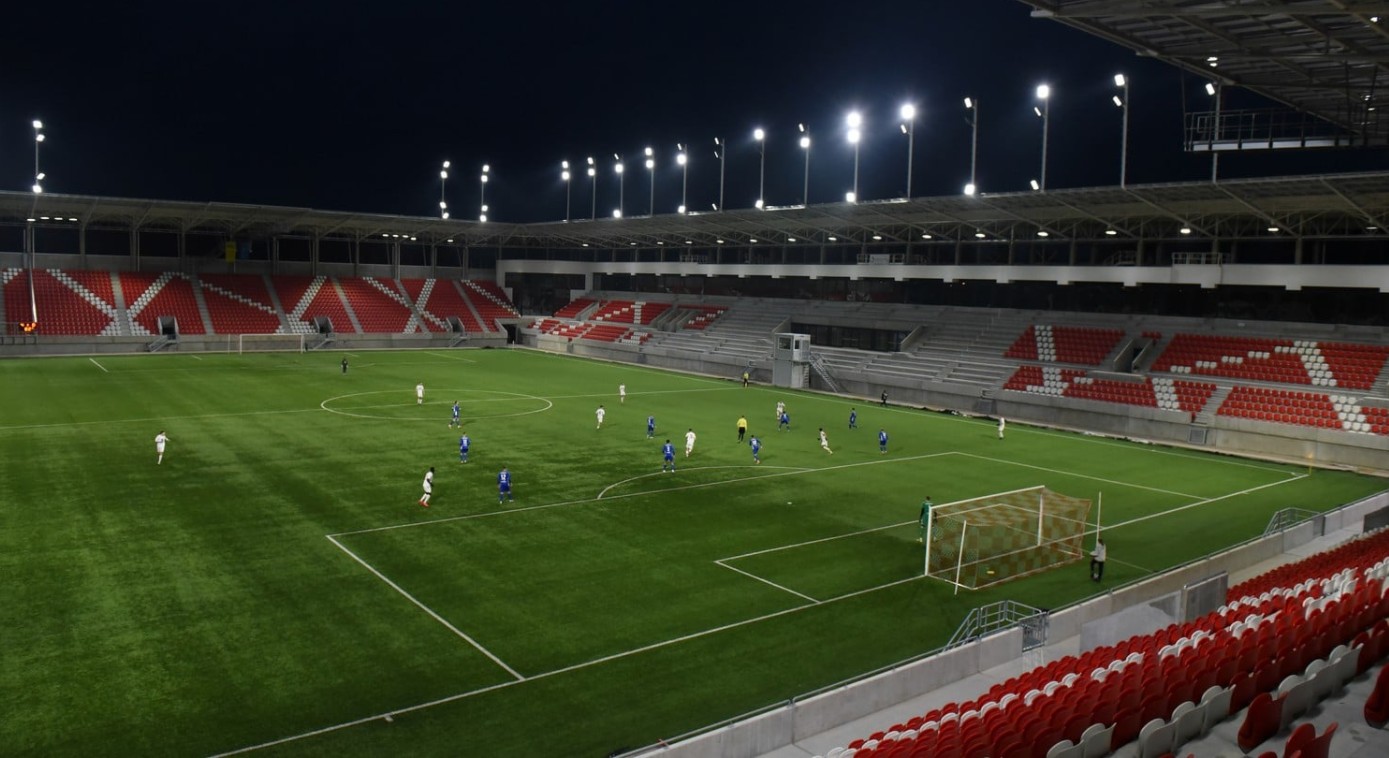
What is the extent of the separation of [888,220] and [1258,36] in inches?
1473

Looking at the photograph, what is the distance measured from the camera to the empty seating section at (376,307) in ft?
254

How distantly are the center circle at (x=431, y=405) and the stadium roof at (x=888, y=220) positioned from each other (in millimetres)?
19623

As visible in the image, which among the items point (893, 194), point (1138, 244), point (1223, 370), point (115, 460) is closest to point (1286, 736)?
point (115, 460)

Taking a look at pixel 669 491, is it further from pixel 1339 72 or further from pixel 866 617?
pixel 1339 72

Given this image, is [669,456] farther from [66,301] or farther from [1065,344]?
[66,301]

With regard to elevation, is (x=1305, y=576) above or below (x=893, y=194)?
below

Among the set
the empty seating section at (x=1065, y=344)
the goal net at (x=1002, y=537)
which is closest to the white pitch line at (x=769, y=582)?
the goal net at (x=1002, y=537)

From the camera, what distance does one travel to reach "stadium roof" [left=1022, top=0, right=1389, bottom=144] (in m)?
15.4

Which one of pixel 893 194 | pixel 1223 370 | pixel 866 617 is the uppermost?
pixel 893 194

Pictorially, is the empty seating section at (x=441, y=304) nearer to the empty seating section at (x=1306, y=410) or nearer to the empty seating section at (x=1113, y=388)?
the empty seating section at (x=1113, y=388)

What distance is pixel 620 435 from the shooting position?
38500mm

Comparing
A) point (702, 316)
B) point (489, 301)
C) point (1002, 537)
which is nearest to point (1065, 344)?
point (702, 316)

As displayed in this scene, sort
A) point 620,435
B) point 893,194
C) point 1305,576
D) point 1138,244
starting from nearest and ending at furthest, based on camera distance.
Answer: point 1305,576
point 620,435
point 1138,244
point 893,194

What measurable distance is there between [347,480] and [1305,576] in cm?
2469
